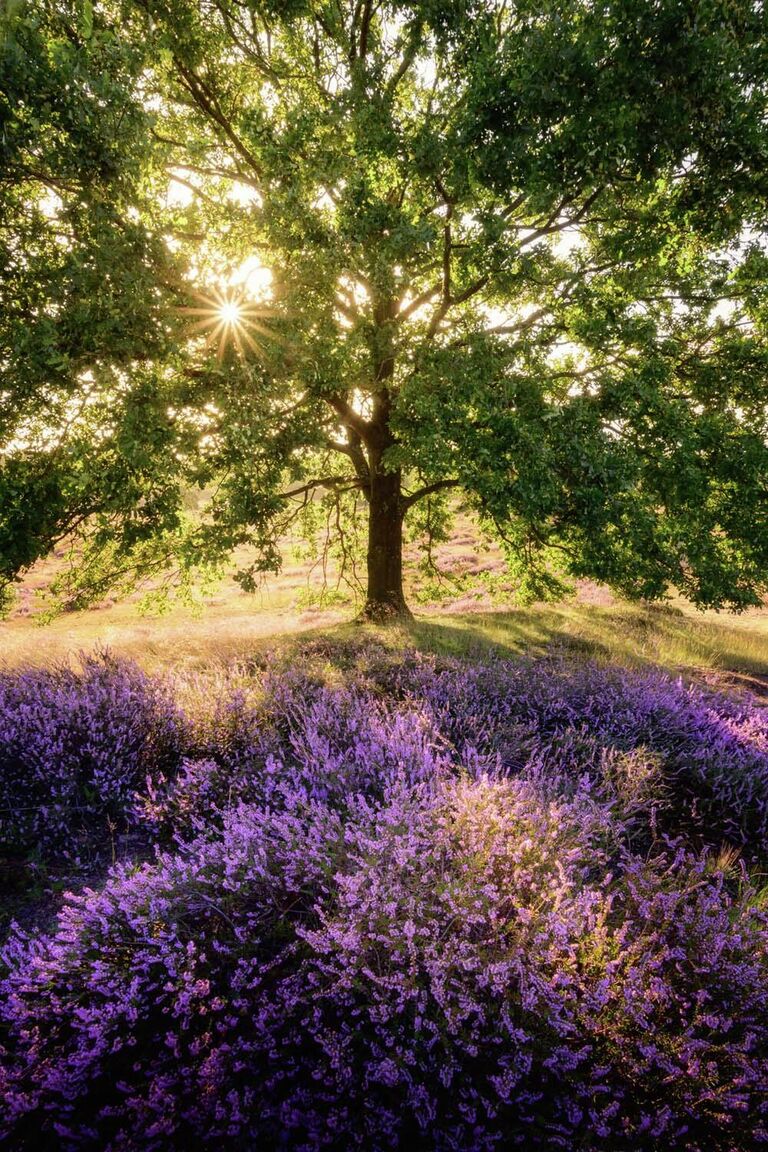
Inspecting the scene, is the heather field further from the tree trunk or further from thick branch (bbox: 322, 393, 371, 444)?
thick branch (bbox: 322, 393, 371, 444)

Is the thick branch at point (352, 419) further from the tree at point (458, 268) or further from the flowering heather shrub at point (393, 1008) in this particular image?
the flowering heather shrub at point (393, 1008)

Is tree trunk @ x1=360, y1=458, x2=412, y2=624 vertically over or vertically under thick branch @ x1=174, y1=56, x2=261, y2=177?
under

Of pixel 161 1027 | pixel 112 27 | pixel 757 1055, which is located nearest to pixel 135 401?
pixel 112 27

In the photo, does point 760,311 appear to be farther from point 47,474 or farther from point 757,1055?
point 47,474

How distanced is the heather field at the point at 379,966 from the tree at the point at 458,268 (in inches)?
161

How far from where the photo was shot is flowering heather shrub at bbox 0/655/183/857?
3766 millimetres

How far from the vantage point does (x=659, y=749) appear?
4.73 metres

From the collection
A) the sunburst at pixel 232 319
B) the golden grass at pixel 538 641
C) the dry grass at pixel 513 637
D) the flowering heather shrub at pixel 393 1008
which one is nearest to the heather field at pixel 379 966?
the flowering heather shrub at pixel 393 1008

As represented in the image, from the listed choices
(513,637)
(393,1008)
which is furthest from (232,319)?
(513,637)

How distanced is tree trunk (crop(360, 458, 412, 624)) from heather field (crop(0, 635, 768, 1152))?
714 centimetres

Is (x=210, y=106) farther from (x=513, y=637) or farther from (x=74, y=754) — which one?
(x=513, y=637)

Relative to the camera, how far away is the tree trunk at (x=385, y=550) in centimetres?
1102

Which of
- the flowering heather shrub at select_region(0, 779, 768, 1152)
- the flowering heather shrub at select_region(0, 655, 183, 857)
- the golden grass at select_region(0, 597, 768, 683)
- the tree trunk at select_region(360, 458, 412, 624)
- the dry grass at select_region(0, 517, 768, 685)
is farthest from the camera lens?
the tree trunk at select_region(360, 458, 412, 624)

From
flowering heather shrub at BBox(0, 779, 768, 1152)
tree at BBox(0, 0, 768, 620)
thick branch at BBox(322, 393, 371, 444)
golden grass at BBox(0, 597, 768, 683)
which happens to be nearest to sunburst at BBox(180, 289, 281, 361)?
tree at BBox(0, 0, 768, 620)
